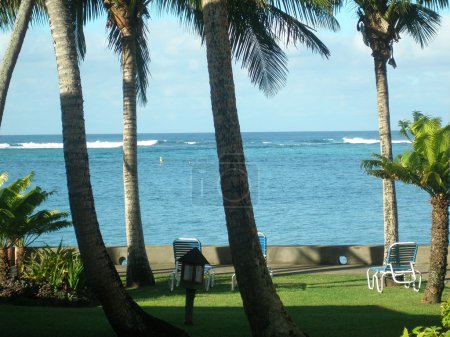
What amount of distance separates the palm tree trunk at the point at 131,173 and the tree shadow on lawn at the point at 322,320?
2974 millimetres

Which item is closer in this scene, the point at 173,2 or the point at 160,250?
the point at 173,2

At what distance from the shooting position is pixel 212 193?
31.4m

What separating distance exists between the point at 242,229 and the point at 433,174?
559cm

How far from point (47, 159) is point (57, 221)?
247 ft

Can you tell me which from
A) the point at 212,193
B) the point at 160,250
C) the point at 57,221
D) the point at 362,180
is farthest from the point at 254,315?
the point at 362,180

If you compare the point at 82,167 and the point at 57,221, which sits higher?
the point at 82,167

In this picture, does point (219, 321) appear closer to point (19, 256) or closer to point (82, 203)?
point (82, 203)

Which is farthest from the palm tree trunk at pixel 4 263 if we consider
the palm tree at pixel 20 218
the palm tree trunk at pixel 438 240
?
the palm tree trunk at pixel 438 240

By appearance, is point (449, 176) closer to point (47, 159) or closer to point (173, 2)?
point (173, 2)

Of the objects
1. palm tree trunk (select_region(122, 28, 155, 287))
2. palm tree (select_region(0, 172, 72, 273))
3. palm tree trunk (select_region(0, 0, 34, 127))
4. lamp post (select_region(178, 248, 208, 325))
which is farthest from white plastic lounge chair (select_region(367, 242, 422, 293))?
palm tree trunk (select_region(0, 0, 34, 127))

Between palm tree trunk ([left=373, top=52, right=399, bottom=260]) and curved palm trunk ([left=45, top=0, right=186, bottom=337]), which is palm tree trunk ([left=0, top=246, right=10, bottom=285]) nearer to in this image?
curved palm trunk ([left=45, top=0, right=186, bottom=337])

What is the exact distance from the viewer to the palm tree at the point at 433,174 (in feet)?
41.9

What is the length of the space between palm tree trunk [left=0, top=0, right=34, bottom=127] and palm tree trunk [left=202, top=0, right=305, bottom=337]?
468 cm

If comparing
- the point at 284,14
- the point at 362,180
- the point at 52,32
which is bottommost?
the point at 362,180
